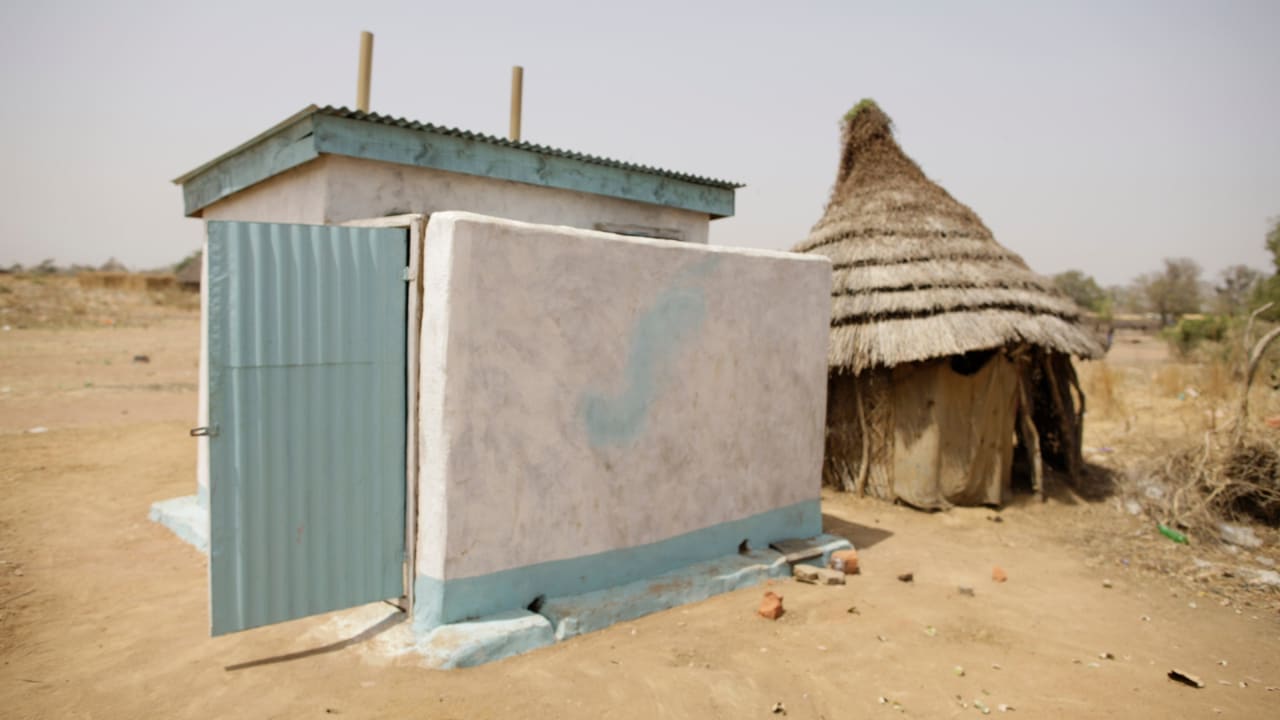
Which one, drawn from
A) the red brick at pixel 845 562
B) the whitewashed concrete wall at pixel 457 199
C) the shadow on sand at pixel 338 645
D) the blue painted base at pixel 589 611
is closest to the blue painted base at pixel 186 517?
the shadow on sand at pixel 338 645

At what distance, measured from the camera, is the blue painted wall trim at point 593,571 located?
398cm

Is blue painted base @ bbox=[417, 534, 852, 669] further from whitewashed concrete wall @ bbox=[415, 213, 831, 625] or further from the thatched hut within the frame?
the thatched hut

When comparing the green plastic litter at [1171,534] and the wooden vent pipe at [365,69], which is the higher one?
the wooden vent pipe at [365,69]

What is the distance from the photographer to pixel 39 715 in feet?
10.7

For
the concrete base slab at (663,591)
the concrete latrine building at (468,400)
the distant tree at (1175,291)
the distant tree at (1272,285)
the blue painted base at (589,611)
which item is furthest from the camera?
the distant tree at (1175,291)

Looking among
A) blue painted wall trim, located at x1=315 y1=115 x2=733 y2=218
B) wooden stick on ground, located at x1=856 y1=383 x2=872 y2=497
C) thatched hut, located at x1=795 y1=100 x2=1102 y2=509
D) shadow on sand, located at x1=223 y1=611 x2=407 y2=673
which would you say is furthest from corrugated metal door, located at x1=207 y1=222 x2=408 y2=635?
wooden stick on ground, located at x1=856 y1=383 x2=872 y2=497

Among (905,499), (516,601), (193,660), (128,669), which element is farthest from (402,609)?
(905,499)

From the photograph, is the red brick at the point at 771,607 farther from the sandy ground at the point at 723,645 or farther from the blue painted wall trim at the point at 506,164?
the blue painted wall trim at the point at 506,164

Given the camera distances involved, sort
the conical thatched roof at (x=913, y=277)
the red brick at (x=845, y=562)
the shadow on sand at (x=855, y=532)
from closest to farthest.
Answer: the red brick at (x=845, y=562) < the shadow on sand at (x=855, y=532) < the conical thatched roof at (x=913, y=277)

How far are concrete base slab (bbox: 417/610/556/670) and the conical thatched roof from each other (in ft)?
16.0

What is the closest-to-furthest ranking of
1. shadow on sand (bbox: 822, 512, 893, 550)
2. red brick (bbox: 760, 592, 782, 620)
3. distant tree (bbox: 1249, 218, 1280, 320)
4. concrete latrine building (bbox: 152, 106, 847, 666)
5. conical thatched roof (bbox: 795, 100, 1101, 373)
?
concrete latrine building (bbox: 152, 106, 847, 666) < red brick (bbox: 760, 592, 782, 620) < shadow on sand (bbox: 822, 512, 893, 550) < conical thatched roof (bbox: 795, 100, 1101, 373) < distant tree (bbox: 1249, 218, 1280, 320)

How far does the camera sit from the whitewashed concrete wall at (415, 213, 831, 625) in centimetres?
393

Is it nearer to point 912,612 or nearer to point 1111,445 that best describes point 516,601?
point 912,612

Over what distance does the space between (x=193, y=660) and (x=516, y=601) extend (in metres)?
1.64
